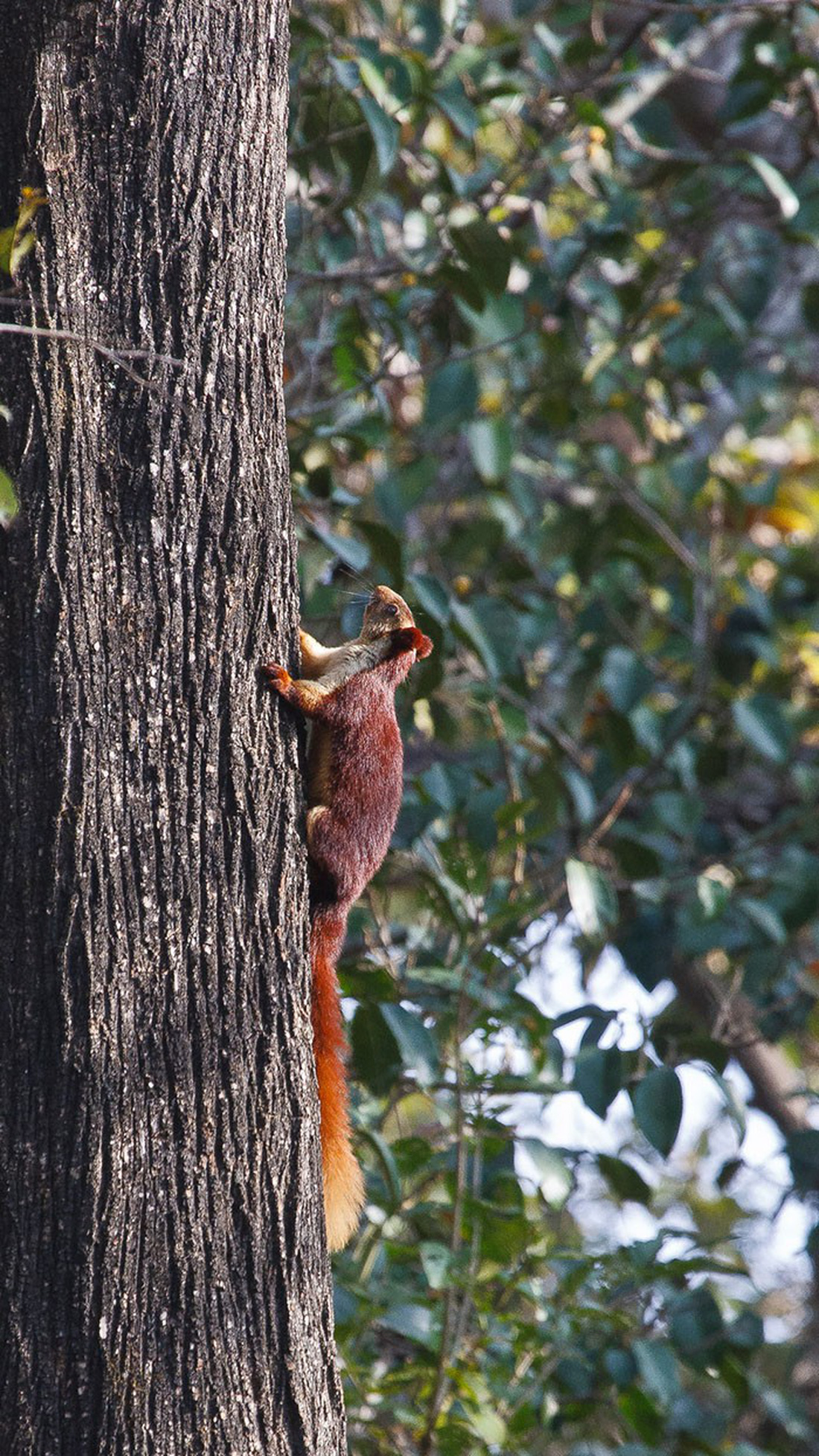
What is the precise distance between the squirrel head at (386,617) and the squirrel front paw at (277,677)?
30.5 inches

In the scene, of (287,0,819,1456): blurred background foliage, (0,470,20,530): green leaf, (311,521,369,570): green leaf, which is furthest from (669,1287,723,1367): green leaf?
(0,470,20,530): green leaf

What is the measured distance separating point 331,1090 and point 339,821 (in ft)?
1.27

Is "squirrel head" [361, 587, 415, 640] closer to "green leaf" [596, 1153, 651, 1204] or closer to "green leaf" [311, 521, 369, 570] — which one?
"green leaf" [311, 521, 369, 570]

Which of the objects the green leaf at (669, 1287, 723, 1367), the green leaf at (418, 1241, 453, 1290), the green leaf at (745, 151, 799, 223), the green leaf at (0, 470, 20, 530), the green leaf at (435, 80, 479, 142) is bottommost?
the green leaf at (669, 1287, 723, 1367)

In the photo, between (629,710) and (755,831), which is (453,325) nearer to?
(629,710)

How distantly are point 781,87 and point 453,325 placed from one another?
120 cm

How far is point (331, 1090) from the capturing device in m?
2.16

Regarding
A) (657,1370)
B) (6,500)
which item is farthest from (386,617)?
Result: (657,1370)

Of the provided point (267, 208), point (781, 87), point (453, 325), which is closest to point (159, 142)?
point (267, 208)

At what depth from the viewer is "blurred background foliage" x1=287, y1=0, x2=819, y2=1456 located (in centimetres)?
319

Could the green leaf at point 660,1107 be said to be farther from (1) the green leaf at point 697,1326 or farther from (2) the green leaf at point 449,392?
(2) the green leaf at point 449,392

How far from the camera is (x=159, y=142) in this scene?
1883 mm

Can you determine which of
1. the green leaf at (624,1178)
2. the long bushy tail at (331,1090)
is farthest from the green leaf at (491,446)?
the long bushy tail at (331,1090)

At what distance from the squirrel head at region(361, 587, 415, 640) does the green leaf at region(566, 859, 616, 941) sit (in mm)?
806
